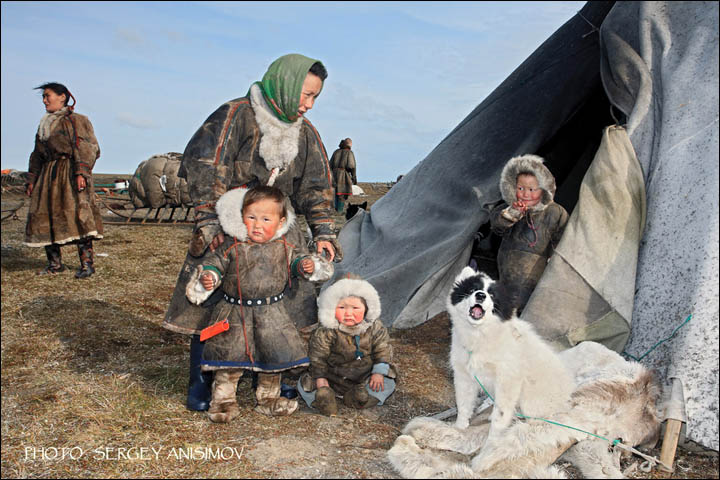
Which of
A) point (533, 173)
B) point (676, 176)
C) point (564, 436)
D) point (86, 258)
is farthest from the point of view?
point (86, 258)

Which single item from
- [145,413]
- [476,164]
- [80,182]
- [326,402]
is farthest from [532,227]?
[80,182]

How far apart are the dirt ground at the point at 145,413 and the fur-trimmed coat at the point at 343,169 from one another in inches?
308

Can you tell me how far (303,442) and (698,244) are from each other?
230 centimetres

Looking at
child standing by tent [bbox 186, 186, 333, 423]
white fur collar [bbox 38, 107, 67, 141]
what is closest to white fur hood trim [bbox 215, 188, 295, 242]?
child standing by tent [bbox 186, 186, 333, 423]

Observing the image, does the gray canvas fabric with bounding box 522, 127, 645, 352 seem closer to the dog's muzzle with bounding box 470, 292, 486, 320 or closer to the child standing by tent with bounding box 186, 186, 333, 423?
the dog's muzzle with bounding box 470, 292, 486, 320

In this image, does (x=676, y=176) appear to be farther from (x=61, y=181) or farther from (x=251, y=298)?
(x=61, y=181)

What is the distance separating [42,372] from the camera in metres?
3.61

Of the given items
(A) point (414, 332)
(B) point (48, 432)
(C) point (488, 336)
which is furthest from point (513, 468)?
(A) point (414, 332)

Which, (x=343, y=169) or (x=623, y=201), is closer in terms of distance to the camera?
(x=623, y=201)

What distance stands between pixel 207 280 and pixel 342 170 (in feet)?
34.1

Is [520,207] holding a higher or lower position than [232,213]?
higher

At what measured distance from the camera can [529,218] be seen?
12.5ft

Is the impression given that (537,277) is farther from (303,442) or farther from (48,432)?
(48,432)

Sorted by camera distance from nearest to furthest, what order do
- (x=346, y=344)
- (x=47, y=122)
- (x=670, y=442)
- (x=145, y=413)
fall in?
(x=670, y=442) → (x=145, y=413) → (x=346, y=344) → (x=47, y=122)
